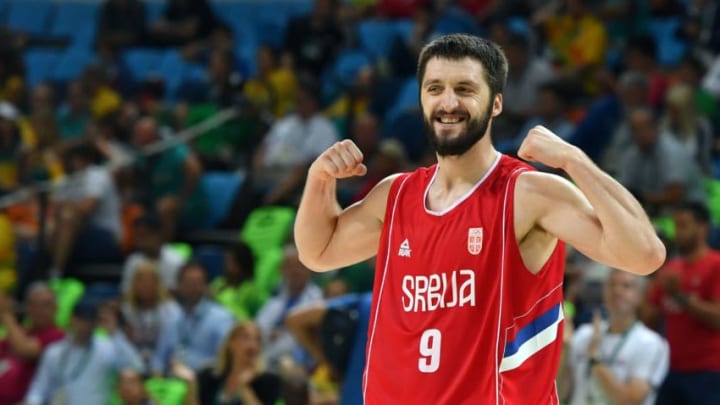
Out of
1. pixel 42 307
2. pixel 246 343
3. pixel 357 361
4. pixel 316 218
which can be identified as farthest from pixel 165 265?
pixel 316 218

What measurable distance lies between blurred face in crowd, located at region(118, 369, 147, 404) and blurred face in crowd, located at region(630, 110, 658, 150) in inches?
152

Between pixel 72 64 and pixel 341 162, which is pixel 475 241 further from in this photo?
pixel 72 64

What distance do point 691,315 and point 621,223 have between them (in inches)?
172

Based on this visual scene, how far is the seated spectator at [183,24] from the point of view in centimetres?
1505

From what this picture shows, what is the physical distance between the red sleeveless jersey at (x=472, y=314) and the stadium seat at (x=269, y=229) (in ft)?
23.2

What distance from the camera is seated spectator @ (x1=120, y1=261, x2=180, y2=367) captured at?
999 centimetres

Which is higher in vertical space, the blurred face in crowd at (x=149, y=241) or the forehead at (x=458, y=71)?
the forehead at (x=458, y=71)

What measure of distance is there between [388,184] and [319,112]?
8.31 meters

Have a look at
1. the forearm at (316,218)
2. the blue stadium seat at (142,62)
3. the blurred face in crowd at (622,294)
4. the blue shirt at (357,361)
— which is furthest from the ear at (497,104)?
the blue stadium seat at (142,62)

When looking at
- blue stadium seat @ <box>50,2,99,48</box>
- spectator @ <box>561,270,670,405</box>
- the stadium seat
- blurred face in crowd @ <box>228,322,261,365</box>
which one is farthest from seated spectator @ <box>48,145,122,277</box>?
spectator @ <box>561,270,670,405</box>

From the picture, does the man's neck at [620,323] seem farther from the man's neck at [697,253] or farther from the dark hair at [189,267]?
the dark hair at [189,267]

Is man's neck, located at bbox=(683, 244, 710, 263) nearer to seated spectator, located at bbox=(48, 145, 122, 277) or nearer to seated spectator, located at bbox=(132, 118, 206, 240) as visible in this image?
seated spectator, located at bbox=(132, 118, 206, 240)

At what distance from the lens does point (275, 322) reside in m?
9.70

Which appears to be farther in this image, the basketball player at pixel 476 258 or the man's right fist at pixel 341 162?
the man's right fist at pixel 341 162
